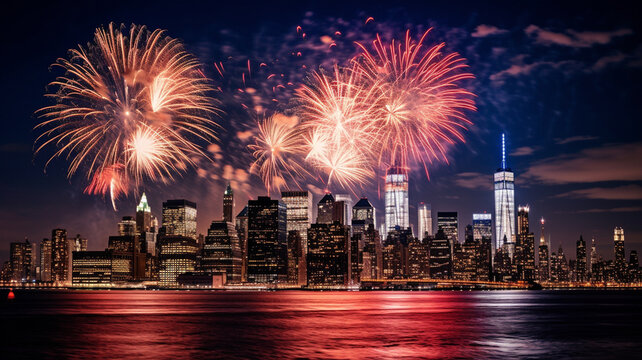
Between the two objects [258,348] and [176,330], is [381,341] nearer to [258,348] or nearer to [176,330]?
[258,348]

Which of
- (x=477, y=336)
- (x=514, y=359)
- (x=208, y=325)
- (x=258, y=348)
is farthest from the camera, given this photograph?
(x=208, y=325)

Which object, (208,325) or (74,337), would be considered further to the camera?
(208,325)

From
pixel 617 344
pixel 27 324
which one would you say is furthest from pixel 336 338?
pixel 27 324

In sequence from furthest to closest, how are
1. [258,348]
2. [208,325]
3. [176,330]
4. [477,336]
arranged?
1. [208,325]
2. [176,330]
3. [477,336]
4. [258,348]

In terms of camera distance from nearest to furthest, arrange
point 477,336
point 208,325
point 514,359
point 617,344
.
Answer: point 514,359 < point 617,344 < point 477,336 < point 208,325

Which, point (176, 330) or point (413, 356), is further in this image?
point (176, 330)

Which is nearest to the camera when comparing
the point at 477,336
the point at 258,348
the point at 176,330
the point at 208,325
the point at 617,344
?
the point at 258,348

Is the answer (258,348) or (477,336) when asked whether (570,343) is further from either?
(258,348)

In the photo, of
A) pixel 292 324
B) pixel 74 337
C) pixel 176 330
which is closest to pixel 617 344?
pixel 292 324

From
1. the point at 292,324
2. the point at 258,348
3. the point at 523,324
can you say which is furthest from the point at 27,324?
the point at 523,324
